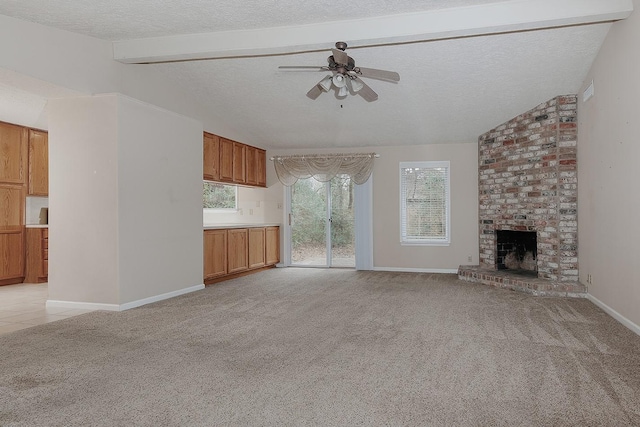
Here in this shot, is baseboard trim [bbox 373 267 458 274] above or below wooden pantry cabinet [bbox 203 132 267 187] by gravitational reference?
below

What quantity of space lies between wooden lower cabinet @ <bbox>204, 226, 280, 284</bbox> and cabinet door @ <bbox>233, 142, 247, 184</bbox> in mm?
903

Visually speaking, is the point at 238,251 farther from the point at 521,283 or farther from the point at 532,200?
the point at 532,200

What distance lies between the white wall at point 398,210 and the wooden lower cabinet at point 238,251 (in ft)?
6.34

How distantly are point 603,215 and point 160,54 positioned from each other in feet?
16.6

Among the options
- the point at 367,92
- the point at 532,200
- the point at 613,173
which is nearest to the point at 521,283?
the point at 532,200

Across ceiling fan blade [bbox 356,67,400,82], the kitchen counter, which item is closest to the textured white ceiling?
ceiling fan blade [bbox 356,67,400,82]

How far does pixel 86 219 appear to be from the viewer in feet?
16.4

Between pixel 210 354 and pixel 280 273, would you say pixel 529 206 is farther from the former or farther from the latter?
pixel 210 354

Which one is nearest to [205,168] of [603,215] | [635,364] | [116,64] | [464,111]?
[116,64]

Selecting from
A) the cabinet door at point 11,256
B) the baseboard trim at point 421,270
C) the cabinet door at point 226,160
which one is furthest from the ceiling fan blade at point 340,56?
the cabinet door at point 11,256

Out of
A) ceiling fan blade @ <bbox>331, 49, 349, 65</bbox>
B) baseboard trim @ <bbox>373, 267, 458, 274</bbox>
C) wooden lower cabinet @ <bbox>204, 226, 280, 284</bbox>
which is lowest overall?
baseboard trim @ <bbox>373, 267, 458, 274</bbox>

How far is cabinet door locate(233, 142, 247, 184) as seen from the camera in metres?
7.81

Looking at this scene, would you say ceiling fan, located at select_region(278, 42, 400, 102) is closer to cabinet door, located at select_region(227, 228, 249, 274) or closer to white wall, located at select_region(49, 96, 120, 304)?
white wall, located at select_region(49, 96, 120, 304)

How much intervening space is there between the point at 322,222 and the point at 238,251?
1929 mm
